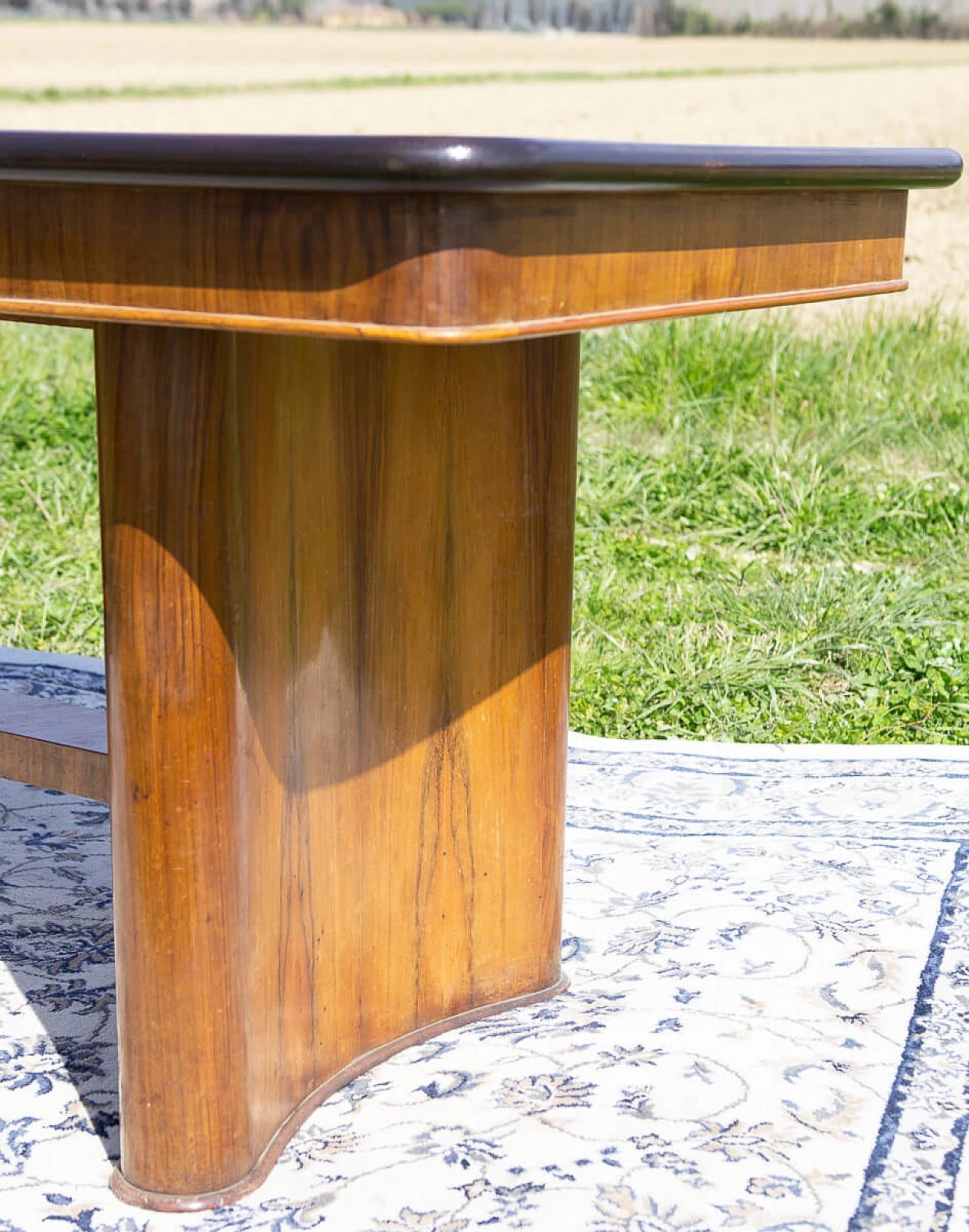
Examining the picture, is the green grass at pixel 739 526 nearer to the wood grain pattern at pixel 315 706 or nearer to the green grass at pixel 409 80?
the wood grain pattern at pixel 315 706

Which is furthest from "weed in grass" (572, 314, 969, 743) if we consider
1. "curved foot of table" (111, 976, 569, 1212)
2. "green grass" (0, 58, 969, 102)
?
"green grass" (0, 58, 969, 102)

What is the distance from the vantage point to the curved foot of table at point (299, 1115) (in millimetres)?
1591

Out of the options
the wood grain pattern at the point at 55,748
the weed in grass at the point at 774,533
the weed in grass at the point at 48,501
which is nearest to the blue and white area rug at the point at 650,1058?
the wood grain pattern at the point at 55,748

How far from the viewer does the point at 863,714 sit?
3.34 meters

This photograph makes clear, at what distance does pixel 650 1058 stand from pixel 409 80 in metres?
22.6

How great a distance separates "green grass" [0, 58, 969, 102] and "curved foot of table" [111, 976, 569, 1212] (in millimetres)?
19227

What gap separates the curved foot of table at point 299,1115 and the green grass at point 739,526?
1.34 meters

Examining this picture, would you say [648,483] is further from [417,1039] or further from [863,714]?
[417,1039]

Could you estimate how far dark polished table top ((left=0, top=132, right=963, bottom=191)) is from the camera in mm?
1103

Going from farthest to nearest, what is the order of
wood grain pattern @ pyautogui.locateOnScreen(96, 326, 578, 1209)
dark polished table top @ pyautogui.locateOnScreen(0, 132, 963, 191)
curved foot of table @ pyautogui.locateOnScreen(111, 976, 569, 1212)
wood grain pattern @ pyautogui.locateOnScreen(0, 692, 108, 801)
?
wood grain pattern @ pyautogui.locateOnScreen(0, 692, 108, 801)
curved foot of table @ pyautogui.locateOnScreen(111, 976, 569, 1212)
wood grain pattern @ pyautogui.locateOnScreen(96, 326, 578, 1209)
dark polished table top @ pyautogui.locateOnScreen(0, 132, 963, 191)

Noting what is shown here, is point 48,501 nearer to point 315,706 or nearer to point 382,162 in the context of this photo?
point 315,706

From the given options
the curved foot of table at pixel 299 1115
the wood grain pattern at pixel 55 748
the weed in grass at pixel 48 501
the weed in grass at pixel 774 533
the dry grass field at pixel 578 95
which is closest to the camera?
the curved foot of table at pixel 299 1115

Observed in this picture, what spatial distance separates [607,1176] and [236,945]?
469 mm

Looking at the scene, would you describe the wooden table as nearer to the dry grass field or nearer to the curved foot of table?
the curved foot of table
